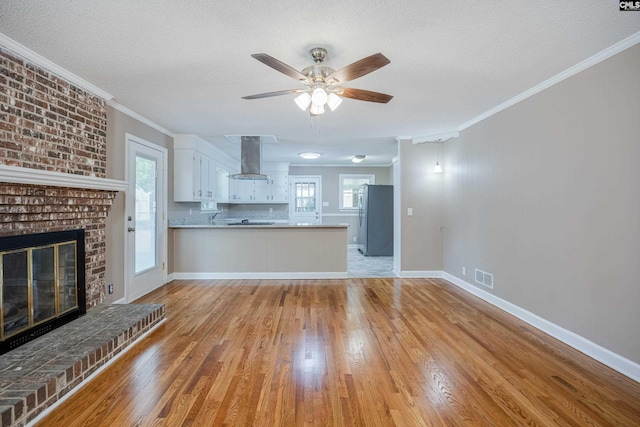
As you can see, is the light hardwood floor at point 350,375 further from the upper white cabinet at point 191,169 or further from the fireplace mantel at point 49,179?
the upper white cabinet at point 191,169

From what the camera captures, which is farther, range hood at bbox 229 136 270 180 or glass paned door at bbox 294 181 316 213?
glass paned door at bbox 294 181 316 213

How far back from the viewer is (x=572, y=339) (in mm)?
2605

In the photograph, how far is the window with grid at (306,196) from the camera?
8516 millimetres

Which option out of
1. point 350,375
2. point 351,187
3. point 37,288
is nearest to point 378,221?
point 351,187

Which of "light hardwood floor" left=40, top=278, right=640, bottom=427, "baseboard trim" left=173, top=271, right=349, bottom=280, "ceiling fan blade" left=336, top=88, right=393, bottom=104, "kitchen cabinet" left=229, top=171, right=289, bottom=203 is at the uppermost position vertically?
"ceiling fan blade" left=336, top=88, right=393, bottom=104

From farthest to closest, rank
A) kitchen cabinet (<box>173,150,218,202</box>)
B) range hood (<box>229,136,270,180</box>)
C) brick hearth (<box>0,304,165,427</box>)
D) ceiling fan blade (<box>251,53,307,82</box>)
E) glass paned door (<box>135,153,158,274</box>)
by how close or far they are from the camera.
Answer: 1. range hood (<box>229,136,270,180</box>)
2. kitchen cabinet (<box>173,150,218,202</box>)
3. glass paned door (<box>135,153,158,274</box>)
4. ceiling fan blade (<box>251,53,307,82</box>)
5. brick hearth (<box>0,304,165,427</box>)

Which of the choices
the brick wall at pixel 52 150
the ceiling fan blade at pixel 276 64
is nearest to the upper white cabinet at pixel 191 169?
the brick wall at pixel 52 150

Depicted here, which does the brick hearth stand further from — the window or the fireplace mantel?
the window

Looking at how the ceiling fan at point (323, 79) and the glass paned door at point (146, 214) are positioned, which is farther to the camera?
the glass paned door at point (146, 214)

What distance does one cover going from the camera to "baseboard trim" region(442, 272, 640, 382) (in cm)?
214

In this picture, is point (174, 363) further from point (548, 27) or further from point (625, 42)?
point (625, 42)

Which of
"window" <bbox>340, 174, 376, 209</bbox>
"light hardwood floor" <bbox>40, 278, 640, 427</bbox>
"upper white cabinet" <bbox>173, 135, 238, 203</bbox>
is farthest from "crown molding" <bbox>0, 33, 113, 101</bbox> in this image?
"window" <bbox>340, 174, 376, 209</bbox>

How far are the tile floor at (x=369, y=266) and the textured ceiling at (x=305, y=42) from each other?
305 cm

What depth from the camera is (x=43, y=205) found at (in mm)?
2428
